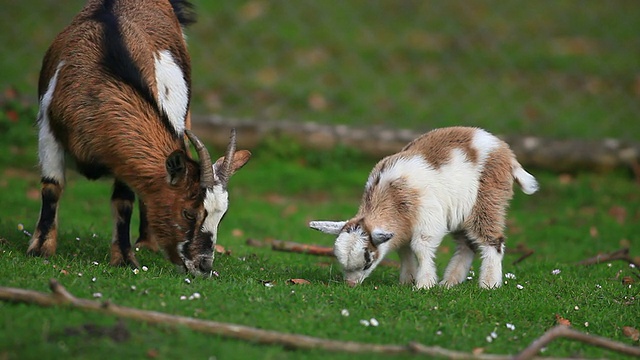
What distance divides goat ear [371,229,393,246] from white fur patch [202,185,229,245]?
4.14 feet

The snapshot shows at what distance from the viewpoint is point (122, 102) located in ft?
24.8

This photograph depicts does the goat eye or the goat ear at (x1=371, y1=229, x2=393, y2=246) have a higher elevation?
the goat eye

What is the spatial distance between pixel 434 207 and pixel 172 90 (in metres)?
2.59

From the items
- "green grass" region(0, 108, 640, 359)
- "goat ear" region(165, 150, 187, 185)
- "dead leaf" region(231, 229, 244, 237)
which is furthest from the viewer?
"dead leaf" region(231, 229, 244, 237)

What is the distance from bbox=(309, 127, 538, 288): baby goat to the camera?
300 inches

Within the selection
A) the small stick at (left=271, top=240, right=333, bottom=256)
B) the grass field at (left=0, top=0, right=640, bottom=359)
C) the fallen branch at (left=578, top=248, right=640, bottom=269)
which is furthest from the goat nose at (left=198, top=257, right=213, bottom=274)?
the fallen branch at (left=578, top=248, right=640, bottom=269)

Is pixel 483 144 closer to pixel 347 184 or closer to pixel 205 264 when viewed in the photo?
pixel 205 264

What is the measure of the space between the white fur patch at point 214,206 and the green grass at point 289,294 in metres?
0.43

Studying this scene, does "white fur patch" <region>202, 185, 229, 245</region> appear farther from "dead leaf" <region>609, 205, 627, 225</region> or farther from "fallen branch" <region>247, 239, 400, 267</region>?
"dead leaf" <region>609, 205, 627, 225</region>

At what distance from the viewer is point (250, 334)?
18.5ft

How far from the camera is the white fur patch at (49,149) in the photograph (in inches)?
308

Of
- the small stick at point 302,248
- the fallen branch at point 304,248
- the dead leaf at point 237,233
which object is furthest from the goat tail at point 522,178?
the dead leaf at point 237,233

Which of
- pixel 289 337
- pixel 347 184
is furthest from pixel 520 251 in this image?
pixel 289 337

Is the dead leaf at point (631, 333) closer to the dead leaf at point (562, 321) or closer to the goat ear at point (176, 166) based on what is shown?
the dead leaf at point (562, 321)
